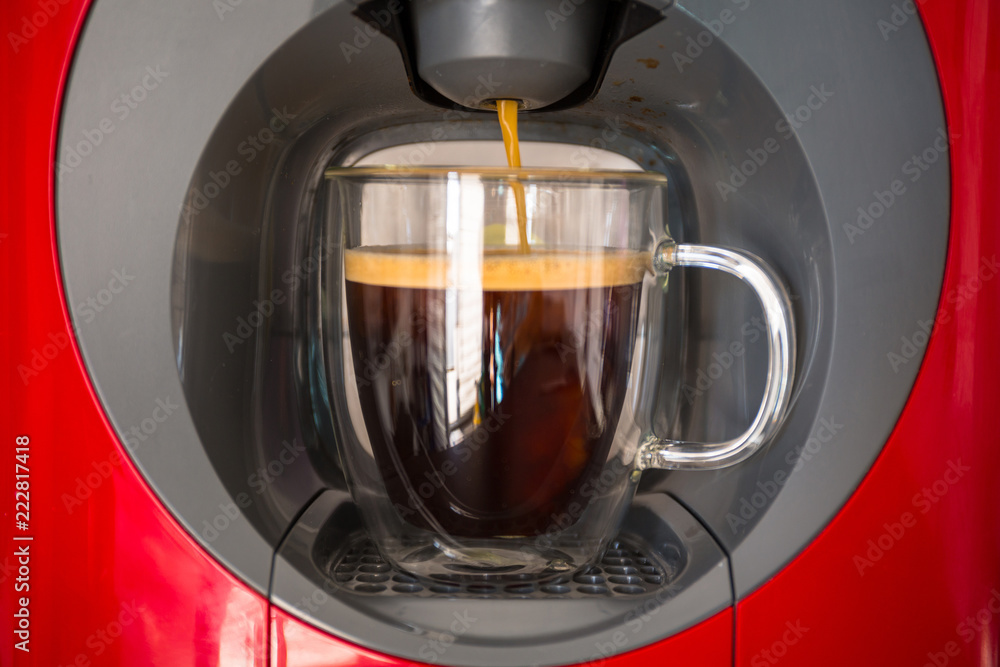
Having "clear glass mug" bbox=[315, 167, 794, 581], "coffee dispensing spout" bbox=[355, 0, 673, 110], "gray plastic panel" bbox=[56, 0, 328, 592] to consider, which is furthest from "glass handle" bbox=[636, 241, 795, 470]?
"gray plastic panel" bbox=[56, 0, 328, 592]

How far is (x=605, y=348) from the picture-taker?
0.40 metres

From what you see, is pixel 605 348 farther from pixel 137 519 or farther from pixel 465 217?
pixel 137 519

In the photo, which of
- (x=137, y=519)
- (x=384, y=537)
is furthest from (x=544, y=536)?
(x=137, y=519)

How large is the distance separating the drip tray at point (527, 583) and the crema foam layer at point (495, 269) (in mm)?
152

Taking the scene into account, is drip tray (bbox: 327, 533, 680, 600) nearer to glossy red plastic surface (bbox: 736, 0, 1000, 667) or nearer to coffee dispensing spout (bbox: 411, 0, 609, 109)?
glossy red plastic surface (bbox: 736, 0, 1000, 667)

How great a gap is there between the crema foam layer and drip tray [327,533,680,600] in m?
0.15

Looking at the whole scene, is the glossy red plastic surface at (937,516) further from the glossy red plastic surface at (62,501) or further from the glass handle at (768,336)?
the glossy red plastic surface at (62,501)

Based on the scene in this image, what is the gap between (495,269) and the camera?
1.20 feet

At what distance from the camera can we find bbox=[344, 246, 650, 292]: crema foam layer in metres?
0.37

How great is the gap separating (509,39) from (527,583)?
265 millimetres

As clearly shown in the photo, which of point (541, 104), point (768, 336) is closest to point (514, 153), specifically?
point (541, 104)

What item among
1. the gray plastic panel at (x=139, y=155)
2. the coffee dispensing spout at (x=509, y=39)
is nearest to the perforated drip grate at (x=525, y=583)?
the gray plastic panel at (x=139, y=155)

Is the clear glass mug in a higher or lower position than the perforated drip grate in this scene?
higher

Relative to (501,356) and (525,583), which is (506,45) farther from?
(525,583)
